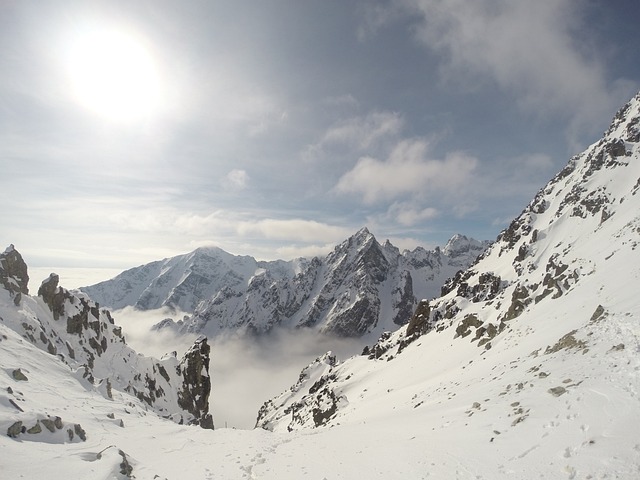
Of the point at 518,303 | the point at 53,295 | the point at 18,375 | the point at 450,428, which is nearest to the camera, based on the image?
the point at 450,428

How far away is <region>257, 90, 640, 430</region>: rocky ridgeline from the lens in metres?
46.3

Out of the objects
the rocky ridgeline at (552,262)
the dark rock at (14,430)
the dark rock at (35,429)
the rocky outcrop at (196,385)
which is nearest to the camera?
the dark rock at (14,430)

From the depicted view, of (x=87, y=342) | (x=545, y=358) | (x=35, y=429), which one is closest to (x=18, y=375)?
(x=35, y=429)

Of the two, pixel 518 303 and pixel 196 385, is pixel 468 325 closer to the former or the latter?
A: pixel 518 303

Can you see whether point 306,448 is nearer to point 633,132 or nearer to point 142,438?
point 142,438

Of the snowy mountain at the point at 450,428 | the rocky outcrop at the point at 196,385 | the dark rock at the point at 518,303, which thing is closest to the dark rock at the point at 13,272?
the snowy mountain at the point at 450,428

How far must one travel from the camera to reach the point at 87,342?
68.9m

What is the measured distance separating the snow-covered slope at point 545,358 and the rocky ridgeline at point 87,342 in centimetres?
3749

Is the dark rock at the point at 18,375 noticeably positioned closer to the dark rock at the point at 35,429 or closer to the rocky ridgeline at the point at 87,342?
the rocky ridgeline at the point at 87,342

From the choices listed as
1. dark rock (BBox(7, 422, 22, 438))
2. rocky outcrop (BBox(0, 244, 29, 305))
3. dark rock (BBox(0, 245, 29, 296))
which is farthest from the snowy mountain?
dark rock (BBox(0, 245, 29, 296))

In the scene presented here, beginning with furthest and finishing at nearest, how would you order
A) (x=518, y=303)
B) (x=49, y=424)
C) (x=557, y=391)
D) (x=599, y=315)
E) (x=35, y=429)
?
A: (x=518, y=303)
(x=599, y=315)
(x=49, y=424)
(x=35, y=429)
(x=557, y=391)

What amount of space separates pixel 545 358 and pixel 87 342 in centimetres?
7912

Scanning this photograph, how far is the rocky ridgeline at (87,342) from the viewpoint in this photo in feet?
172

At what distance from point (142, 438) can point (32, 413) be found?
868cm
